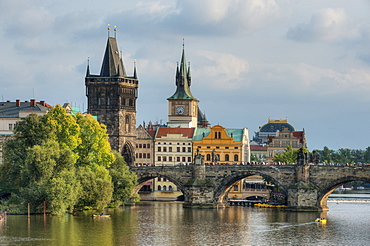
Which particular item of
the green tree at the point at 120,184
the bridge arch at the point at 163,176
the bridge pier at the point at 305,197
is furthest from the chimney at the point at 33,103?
the bridge pier at the point at 305,197

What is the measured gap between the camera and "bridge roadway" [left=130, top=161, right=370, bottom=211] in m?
128

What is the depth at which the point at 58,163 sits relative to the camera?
111 metres

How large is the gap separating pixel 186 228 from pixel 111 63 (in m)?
63.4

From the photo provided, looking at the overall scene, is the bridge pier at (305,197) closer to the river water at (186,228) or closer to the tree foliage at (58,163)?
the river water at (186,228)

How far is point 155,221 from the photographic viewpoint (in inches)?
4405

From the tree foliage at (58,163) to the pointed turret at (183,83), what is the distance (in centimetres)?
5690

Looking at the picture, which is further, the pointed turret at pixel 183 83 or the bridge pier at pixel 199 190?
the pointed turret at pixel 183 83

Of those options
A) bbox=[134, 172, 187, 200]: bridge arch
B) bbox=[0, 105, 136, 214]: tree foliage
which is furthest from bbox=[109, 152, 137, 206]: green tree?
bbox=[134, 172, 187, 200]: bridge arch

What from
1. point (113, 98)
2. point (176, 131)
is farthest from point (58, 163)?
point (176, 131)

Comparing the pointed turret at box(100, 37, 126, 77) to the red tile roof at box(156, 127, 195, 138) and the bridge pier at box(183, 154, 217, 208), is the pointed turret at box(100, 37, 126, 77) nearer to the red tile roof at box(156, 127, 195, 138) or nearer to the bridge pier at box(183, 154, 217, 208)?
the red tile roof at box(156, 127, 195, 138)

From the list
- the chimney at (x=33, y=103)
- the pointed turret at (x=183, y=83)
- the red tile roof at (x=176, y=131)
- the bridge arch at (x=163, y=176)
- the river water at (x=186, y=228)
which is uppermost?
the pointed turret at (x=183, y=83)

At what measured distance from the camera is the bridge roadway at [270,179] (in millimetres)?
128375

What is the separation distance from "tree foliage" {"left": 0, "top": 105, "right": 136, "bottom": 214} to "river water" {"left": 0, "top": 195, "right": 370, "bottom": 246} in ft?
7.77

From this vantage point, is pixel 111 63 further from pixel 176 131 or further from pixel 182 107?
pixel 182 107
